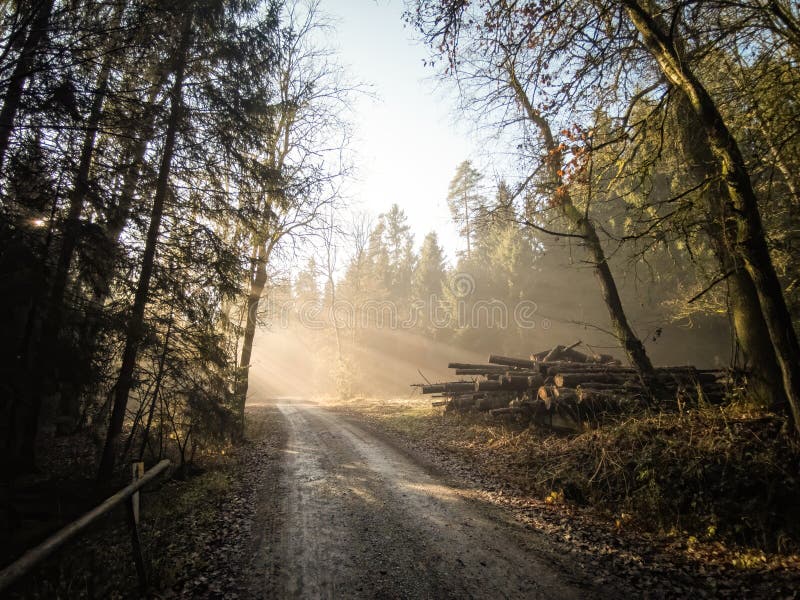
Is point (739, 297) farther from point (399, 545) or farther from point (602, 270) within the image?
point (399, 545)

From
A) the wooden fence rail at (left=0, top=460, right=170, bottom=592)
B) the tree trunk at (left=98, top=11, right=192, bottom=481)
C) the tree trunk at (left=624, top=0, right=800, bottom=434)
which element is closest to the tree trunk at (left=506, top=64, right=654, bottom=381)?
the tree trunk at (left=624, top=0, right=800, bottom=434)

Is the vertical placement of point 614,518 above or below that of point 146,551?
above

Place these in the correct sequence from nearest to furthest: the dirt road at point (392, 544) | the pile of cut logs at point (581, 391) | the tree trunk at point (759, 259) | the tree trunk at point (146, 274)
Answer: the dirt road at point (392, 544) < the tree trunk at point (759, 259) < the tree trunk at point (146, 274) < the pile of cut logs at point (581, 391)

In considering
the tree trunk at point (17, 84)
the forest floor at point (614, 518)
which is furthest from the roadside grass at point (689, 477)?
the tree trunk at point (17, 84)

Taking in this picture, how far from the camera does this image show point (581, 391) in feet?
30.1

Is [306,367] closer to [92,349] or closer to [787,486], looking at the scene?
[92,349]

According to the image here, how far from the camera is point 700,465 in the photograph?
5.74 metres

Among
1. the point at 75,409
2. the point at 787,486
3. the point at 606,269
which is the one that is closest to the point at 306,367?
the point at 75,409

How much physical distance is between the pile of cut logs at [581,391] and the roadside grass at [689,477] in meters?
0.87

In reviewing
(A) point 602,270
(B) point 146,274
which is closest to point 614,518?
(A) point 602,270

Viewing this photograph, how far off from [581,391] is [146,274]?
34.3 feet

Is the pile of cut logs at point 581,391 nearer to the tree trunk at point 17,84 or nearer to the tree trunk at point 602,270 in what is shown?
the tree trunk at point 602,270

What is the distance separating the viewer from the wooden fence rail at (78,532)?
93.6 inches

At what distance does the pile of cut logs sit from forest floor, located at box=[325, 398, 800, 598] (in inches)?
27.3
